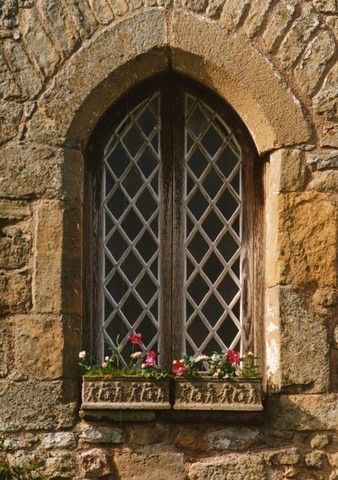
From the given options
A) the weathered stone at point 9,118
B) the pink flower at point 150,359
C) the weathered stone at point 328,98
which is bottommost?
the pink flower at point 150,359

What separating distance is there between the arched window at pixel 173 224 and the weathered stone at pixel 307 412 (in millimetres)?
502

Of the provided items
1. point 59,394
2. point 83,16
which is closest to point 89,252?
point 59,394

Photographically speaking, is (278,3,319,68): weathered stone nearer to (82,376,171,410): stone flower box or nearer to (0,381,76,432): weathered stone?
(82,376,171,410): stone flower box

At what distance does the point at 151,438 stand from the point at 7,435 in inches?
31.2

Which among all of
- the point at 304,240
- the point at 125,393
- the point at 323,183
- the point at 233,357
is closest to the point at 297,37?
the point at 323,183

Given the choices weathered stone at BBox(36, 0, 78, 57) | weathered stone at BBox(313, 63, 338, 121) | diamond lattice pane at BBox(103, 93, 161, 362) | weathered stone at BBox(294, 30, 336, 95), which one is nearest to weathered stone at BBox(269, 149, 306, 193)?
weathered stone at BBox(313, 63, 338, 121)

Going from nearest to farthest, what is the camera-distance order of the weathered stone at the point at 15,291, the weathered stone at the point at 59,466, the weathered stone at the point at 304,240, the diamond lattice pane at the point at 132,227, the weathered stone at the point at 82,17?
the weathered stone at the point at 59,466
the weathered stone at the point at 15,291
the weathered stone at the point at 304,240
the weathered stone at the point at 82,17
the diamond lattice pane at the point at 132,227

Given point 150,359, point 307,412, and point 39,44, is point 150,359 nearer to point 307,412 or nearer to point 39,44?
point 307,412

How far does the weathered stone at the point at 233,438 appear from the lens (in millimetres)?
6535

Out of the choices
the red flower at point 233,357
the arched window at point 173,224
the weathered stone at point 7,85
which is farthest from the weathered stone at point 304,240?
the weathered stone at point 7,85

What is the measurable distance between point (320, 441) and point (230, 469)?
0.53m

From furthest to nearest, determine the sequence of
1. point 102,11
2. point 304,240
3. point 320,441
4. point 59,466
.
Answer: point 102,11 < point 304,240 < point 320,441 < point 59,466

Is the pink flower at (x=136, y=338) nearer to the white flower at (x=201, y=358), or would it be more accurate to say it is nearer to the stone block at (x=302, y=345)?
the white flower at (x=201, y=358)

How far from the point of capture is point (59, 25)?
675 centimetres
